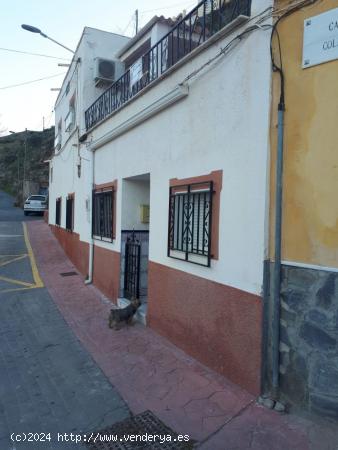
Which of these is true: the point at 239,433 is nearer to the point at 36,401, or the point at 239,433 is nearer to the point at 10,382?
the point at 36,401

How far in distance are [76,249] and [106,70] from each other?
201 inches

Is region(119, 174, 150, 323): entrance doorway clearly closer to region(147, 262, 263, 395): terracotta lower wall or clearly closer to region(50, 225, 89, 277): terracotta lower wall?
region(147, 262, 263, 395): terracotta lower wall

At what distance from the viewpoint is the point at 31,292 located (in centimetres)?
884

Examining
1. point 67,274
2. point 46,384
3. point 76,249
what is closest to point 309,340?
point 46,384

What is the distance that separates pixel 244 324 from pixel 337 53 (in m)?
2.65

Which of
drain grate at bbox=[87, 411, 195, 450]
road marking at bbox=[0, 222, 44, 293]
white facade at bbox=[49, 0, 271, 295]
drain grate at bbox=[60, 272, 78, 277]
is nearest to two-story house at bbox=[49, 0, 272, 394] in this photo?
white facade at bbox=[49, 0, 271, 295]

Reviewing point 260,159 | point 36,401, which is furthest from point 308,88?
point 36,401

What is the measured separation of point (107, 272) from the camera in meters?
8.23

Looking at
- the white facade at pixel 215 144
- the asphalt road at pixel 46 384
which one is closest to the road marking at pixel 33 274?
the asphalt road at pixel 46 384

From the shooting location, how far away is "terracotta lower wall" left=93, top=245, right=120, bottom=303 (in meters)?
7.70

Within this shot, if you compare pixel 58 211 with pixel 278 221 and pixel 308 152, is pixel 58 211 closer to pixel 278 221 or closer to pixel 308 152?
pixel 278 221

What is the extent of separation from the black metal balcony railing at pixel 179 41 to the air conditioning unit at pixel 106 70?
4.48ft

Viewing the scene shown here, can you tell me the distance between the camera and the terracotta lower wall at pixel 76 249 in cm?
1011

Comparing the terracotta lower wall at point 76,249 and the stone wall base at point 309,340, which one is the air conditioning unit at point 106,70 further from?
the stone wall base at point 309,340
